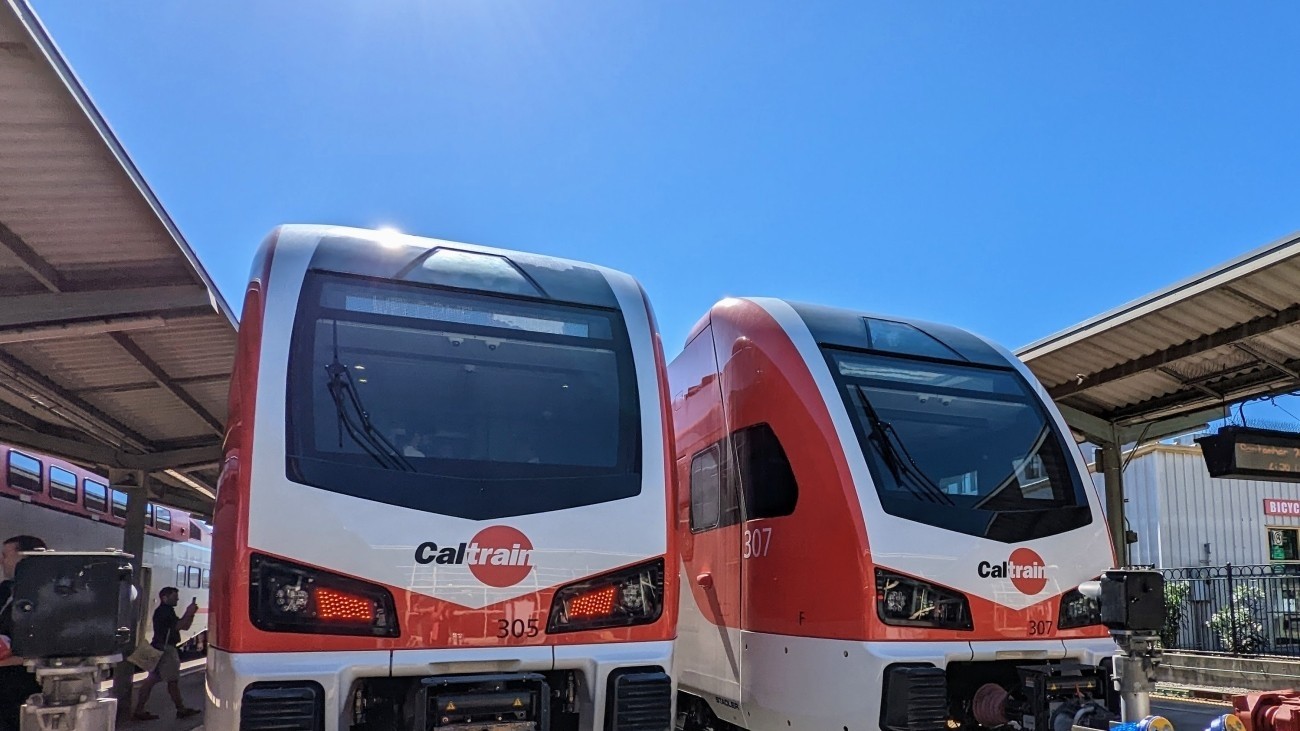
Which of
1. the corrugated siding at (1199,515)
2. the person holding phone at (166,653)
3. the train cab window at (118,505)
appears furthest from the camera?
the corrugated siding at (1199,515)

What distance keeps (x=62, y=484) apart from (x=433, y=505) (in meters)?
13.7

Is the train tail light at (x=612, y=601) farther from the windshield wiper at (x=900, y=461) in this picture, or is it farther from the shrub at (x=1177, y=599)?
the shrub at (x=1177, y=599)

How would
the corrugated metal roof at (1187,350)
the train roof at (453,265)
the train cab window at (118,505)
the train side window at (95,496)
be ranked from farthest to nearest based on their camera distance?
the train cab window at (118,505), the train side window at (95,496), the corrugated metal roof at (1187,350), the train roof at (453,265)

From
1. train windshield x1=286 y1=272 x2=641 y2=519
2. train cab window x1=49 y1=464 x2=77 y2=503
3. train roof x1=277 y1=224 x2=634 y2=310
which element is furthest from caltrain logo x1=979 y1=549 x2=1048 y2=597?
train cab window x1=49 y1=464 x2=77 y2=503

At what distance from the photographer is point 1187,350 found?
8422mm

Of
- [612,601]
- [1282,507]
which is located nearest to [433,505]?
[612,601]

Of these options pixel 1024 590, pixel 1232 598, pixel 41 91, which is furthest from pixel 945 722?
pixel 1232 598

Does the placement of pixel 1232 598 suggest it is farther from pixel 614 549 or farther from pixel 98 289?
pixel 98 289

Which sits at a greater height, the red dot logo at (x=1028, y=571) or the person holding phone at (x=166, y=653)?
the red dot logo at (x=1028, y=571)

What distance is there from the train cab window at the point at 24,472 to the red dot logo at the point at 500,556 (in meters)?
11.8

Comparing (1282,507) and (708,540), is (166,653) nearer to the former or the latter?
(708,540)

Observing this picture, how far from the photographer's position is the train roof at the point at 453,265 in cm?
449

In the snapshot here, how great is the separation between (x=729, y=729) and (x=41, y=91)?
17.4ft

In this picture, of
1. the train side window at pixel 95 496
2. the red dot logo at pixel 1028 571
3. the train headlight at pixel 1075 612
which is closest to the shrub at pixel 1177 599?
the train headlight at pixel 1075 612
